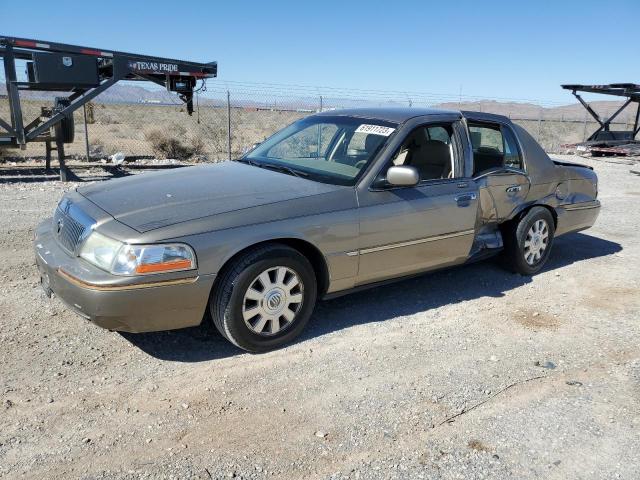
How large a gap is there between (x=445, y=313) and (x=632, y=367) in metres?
1.43

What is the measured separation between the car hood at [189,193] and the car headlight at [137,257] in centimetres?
14

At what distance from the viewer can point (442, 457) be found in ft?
9.30

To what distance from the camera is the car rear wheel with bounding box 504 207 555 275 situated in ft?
18.1

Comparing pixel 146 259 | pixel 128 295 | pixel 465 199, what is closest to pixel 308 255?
pixel 146 259

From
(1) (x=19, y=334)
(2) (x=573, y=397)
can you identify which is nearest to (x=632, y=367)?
(2) (x=573, y=397)

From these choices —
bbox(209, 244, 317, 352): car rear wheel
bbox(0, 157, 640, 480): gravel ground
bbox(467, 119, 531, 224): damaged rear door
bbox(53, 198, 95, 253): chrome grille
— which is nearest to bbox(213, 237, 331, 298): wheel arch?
bbox(209, 244, 317, 352): car rear wheel

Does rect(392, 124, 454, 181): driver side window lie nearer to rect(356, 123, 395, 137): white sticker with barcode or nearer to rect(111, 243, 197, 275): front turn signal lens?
rect(356, 123, 395, 137): white sticker with barcode

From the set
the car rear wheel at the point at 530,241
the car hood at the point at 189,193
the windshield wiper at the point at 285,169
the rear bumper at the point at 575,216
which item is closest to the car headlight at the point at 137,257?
the car hood at the point at 189,193

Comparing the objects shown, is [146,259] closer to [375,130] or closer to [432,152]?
[375,130]

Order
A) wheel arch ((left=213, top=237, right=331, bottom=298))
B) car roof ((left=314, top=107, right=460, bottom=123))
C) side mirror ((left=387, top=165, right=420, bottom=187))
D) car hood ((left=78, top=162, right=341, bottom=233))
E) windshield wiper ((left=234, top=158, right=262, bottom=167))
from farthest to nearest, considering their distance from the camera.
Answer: windshield wiper ((left=234, top=158, right=262, bottom=167)), car roof ((left=314, top=107, right=460, bottom=123)), side mirror ((left=387, top=165, right=420, bottom=187)), wheel arch ((left=213, top=237, right=331, bottom=298)), car hood ((left=78, top=162, right=341, bottom=233))

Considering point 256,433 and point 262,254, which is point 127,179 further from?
point 256,433

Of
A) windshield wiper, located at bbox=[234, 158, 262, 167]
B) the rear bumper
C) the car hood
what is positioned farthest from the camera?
the rear bumper

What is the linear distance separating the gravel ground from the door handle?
904 millimetres

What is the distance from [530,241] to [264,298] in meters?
3.20
